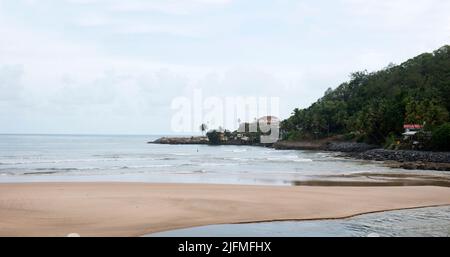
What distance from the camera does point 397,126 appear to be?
74062 millimetres

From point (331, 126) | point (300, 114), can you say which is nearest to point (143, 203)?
point (331, 126)

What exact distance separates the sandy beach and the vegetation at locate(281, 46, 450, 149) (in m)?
39.2

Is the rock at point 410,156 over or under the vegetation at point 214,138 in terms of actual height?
under

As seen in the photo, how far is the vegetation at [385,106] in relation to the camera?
225 feet

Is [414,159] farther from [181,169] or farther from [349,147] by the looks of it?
[349,147]

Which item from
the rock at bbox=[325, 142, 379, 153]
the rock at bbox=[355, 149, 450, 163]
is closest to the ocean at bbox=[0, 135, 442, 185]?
the rock at bbox=[355, 149, 450, 163]

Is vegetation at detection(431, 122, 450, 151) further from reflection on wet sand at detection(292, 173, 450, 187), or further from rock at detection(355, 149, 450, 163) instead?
reflection on wet sand at detection(292, 173, 450, 187)

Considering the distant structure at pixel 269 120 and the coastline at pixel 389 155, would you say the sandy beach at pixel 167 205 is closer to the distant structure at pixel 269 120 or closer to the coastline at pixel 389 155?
the coastline at pixel 389 155

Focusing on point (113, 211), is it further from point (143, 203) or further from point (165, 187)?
point (165, 187)

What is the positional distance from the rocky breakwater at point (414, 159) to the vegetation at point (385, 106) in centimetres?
403

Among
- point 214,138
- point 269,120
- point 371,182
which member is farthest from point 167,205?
point 269,120

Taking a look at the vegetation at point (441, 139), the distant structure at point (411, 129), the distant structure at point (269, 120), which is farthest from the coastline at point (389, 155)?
the distant structure at point (269, 120)

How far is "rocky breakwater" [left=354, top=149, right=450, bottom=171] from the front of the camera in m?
42.3
